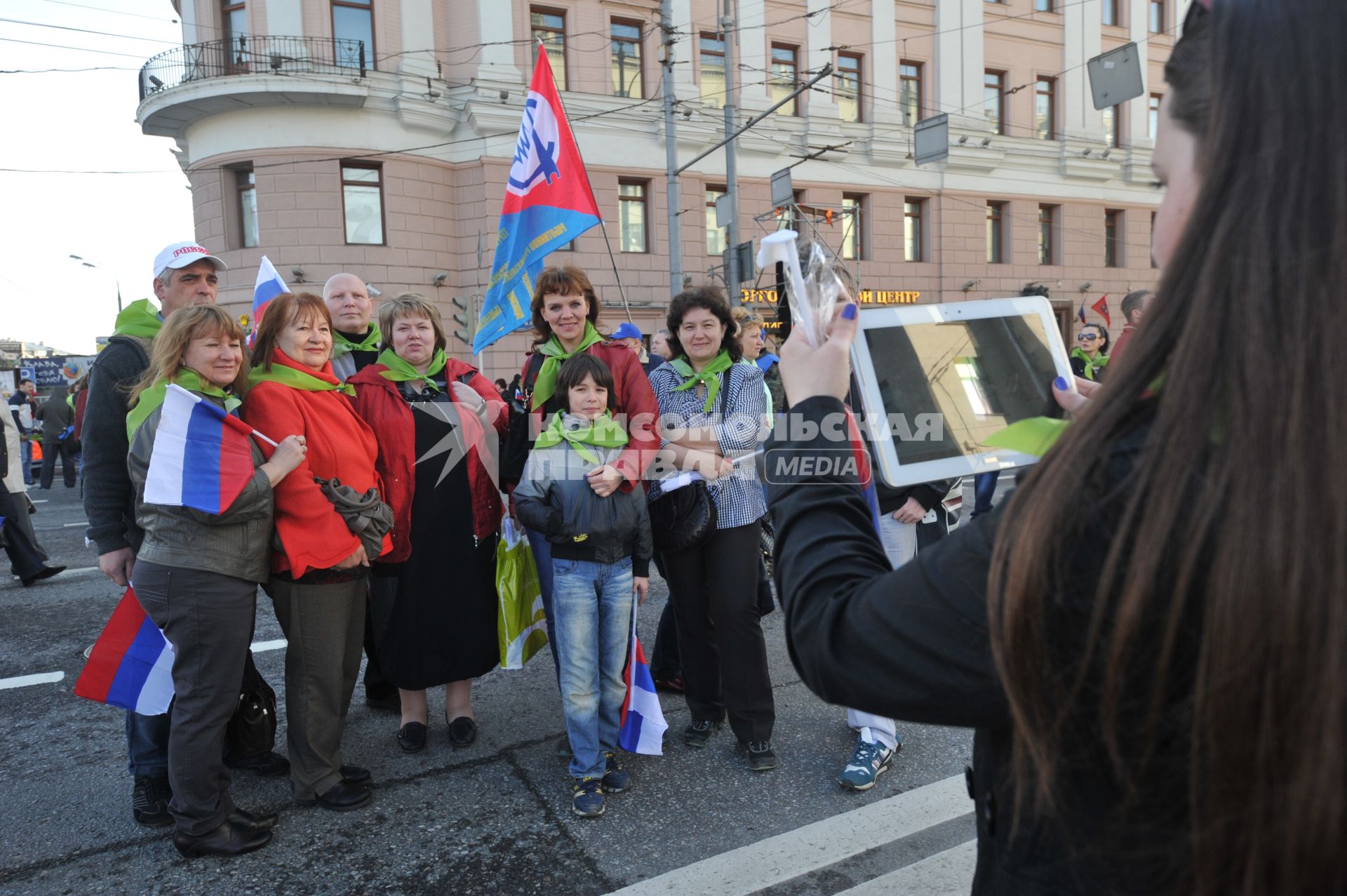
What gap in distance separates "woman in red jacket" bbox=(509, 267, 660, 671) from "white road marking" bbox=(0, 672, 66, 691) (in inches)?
120

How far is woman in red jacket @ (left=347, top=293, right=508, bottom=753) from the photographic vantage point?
370cm

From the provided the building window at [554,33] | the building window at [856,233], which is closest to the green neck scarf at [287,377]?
the building window at [554,33]

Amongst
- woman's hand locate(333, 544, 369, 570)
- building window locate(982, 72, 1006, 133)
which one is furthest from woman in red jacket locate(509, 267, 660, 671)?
building window locate(982, 72, 1006, 133)

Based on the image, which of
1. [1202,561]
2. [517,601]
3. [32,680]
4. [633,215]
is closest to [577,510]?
[517,601]

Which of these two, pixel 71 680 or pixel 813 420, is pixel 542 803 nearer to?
pixel 813 420

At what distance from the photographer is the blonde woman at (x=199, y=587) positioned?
2.86 metres

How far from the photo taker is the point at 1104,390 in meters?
0.77

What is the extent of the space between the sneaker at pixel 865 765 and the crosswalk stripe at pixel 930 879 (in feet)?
1.62

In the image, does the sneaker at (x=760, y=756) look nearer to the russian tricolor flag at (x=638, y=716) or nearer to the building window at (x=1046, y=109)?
the russian tricolor flag at (x=638, y=716)

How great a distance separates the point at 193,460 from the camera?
111 inches

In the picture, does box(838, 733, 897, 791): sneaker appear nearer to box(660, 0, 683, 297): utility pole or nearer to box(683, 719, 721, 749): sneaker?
box(683, 719, 721, 749): sneaker

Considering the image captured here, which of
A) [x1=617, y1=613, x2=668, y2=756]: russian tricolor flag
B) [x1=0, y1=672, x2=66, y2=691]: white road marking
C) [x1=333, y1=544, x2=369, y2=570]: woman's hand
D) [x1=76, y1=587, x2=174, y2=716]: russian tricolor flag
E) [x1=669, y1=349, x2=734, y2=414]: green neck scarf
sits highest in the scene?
[x1=669, y1=349, x2=734, y2=414]: green neck scarf

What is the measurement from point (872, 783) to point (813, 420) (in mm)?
2696

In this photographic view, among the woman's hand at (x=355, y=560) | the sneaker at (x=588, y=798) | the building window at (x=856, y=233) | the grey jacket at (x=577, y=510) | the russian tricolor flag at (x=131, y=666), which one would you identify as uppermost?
the building window at (x=856, y=233)
